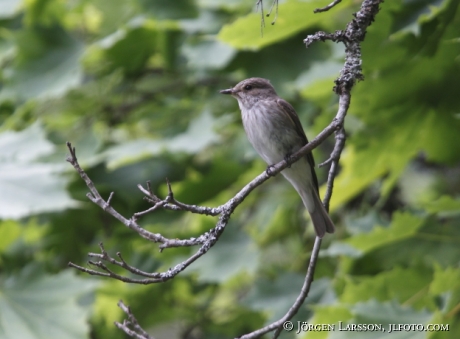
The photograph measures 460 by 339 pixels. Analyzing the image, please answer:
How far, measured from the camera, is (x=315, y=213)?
11.1ft

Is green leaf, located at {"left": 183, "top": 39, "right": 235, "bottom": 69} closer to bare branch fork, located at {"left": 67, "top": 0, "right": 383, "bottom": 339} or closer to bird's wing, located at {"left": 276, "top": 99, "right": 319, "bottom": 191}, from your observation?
bird's wing, located at {"left": 276, "top": 99, "right": 319, "bottom": 191}

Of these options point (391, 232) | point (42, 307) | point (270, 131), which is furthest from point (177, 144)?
point (391, 232)

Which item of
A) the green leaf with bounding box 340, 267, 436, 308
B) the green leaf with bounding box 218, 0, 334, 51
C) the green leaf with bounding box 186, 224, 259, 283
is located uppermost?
the green leaf with bounding box 218, 0, 334, 51

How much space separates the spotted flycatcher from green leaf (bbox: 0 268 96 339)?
143 cm

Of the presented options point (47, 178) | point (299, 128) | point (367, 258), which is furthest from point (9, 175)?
point (367, 258)

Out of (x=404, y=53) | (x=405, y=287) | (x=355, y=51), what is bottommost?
(x=405, y=287)

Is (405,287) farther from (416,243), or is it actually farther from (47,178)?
(47,178)

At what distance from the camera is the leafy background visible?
3.13 m

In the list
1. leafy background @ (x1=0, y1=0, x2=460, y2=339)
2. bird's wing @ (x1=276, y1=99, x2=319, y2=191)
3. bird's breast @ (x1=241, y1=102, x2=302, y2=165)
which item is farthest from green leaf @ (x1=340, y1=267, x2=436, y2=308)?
bird's breast @ (x1=241, y1=102, x2=302, y2=165)

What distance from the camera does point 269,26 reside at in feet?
9.64

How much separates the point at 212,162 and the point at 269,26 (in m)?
1.90

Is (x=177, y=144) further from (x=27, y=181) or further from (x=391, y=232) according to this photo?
(x=391, y=232)

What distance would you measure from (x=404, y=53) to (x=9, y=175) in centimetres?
240

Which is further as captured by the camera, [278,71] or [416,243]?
[278,71]
